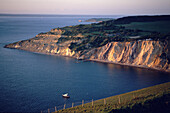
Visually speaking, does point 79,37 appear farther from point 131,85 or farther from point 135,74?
point 131,85

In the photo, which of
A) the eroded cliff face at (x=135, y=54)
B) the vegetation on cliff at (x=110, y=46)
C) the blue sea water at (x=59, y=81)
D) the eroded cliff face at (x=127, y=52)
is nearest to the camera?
the blue sea water at (x=59, y=81)

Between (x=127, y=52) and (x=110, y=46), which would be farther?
(x=110, y=46)

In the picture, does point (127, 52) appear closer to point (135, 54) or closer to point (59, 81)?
point (135, 54)

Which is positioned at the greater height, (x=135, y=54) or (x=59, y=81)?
(x=135, y=54)

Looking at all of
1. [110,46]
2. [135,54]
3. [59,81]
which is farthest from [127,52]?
[59,81]

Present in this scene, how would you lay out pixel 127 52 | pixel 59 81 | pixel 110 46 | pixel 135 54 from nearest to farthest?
pixel 59 81 < pixel 135 54 < pixel 127 52 < pixel 110 46

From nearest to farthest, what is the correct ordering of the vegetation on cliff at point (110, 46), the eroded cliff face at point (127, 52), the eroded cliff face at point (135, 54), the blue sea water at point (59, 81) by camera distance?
the blue sea water at point (59, 81)
the eroded cliff face at point (135, 54)
the eroded cliff face at point (127, 52)
the vegetation on cliff at point (110, 46)

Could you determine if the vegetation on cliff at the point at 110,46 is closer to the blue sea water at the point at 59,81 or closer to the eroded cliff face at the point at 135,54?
the eroded cliff face at the point at 135,54

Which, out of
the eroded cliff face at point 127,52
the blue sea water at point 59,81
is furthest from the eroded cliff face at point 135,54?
the blue sea water at point 59,81

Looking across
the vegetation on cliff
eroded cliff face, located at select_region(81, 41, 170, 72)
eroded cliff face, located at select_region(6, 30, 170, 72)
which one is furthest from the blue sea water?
the vegetation on cliff
